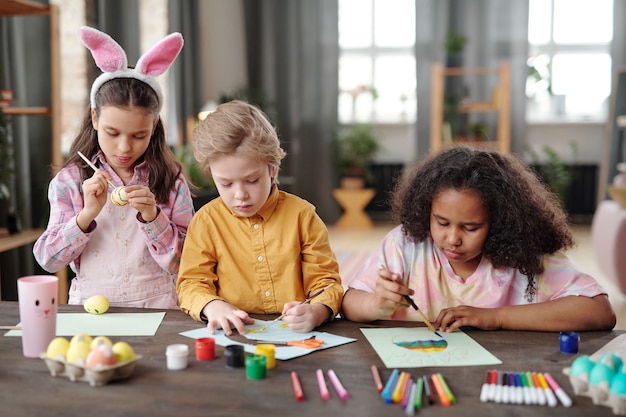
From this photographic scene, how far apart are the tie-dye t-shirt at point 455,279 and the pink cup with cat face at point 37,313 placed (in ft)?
2.23

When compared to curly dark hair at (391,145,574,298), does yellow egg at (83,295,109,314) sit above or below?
below

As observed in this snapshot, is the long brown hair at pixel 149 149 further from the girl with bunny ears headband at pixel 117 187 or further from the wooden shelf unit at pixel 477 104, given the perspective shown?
the wooden shelf unit at pixel 477 104

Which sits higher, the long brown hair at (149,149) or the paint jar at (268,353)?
the long brown hair at (149,149)

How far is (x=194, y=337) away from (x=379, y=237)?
5685 mm

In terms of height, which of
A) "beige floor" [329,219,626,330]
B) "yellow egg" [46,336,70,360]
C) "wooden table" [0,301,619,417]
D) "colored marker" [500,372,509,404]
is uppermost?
"yellow egg" [46,336,70,360]

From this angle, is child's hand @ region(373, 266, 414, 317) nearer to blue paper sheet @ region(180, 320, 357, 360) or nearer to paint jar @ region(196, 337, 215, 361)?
blue paper sheet @ region(180, 320, 357, 360)

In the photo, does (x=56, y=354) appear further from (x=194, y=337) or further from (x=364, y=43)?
(x=364, y=43)

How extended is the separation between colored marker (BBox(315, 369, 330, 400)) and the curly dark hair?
0.57 metres

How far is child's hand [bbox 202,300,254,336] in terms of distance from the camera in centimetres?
138

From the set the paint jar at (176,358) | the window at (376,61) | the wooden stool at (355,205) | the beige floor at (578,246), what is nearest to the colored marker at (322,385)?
the paint jar at (176,358)

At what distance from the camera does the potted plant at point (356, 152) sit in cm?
757

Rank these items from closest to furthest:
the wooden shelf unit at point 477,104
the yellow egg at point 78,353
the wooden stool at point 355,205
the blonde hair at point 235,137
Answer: the yellow egg at point 78,353
the blonde hair at point 235,137
the wooden shelf unit at point 477,104
the wooden stool at point 355,205

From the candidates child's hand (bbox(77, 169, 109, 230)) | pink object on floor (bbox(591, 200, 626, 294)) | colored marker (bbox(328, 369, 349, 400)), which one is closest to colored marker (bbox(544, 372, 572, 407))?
colored marker (bbox(328, 369, 349, 400))

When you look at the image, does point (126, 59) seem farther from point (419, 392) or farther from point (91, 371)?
point (419, 392)
